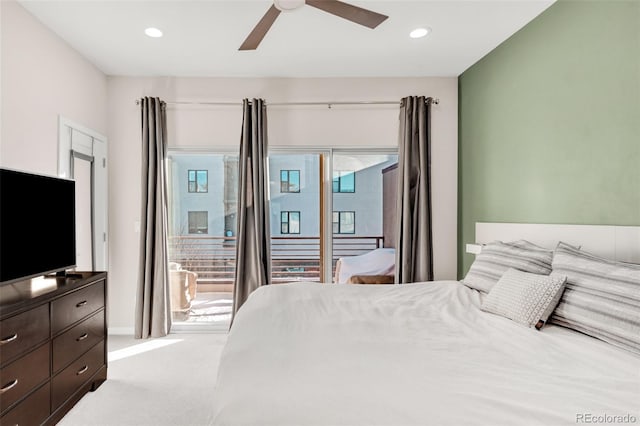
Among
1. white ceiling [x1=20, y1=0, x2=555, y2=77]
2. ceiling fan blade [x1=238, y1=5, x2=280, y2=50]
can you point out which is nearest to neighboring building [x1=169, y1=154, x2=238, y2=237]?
white ceiling [x1=20, y1=0, x2=555, y2=77]

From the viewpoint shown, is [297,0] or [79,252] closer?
[297,0]

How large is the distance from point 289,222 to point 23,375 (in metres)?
2.42

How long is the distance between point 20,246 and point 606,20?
3.58m

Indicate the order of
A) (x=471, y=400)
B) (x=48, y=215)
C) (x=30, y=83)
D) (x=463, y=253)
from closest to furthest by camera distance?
(x=471, y=400) < (x=48, y=215) < (x=30, y=83) < (x=463, y=253)

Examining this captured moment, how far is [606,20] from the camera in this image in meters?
1.95

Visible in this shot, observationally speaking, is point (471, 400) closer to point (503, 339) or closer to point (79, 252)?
point (503, 339)

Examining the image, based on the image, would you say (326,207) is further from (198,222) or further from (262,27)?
(262,27)

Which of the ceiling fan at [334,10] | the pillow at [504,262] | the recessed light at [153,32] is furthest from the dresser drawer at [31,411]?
the pillow at [504,262]

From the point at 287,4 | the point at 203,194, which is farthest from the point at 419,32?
the point at 203,194

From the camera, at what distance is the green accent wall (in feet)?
6.06

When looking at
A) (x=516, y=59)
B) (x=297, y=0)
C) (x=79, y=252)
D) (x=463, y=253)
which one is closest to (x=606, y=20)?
(x=516, y=59)

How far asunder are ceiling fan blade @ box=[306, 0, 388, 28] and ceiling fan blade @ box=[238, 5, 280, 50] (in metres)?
0.21

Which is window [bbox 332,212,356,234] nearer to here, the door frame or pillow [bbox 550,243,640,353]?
pillow [bbox 550,243,640,353]

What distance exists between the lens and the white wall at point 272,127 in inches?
142
